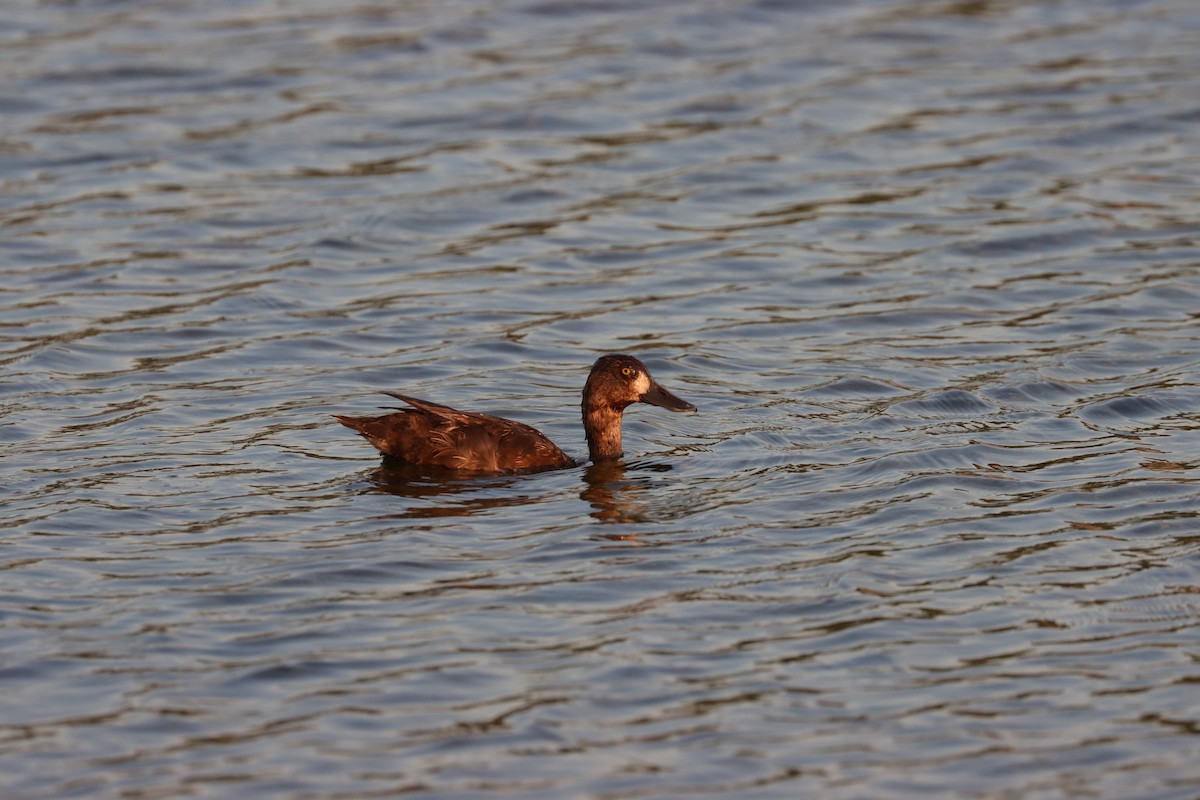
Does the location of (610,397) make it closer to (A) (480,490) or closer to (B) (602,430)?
(B) (602,430)

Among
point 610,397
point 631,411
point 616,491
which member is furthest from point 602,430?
point 631,411

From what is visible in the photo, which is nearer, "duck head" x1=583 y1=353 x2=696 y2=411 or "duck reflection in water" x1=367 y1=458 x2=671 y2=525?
"duck reflection in water" x1=367 y1=458 x2=671 y2=525

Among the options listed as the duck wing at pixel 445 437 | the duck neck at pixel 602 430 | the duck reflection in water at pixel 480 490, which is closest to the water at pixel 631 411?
the duck reflection in water at pixel 480 490

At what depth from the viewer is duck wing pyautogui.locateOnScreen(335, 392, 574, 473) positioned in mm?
10570

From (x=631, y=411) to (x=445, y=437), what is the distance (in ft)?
7.80

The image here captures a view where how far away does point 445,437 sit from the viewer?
10578 mm

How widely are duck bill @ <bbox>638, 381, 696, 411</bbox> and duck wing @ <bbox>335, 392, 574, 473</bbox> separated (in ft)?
2.96

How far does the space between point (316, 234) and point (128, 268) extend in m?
1.59

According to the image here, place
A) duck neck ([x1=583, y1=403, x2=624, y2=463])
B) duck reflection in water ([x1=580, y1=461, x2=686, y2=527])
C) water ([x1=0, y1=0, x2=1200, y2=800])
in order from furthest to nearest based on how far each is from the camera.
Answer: duck neck ([x1=583, y1=403, x2=624, y2=463]) < duck reflection in water ([x1=580, y1=461, x2=686, y2=527]) < water ([x1=0, y1=0, x2=1200, y2=800])

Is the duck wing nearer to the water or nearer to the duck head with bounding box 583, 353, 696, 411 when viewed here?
the water

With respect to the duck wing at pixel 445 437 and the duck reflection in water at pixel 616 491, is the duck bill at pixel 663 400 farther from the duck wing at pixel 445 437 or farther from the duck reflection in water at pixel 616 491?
the duck wing at pixel 445 437

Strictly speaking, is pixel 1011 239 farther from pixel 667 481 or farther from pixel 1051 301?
pixel 667 481

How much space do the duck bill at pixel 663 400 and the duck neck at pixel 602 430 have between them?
193 mm

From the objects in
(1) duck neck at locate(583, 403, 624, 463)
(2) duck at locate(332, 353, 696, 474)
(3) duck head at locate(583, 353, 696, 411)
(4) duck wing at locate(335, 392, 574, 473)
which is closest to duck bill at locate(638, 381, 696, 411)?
(3) duck head at locate(583, 353, 696, 411)
